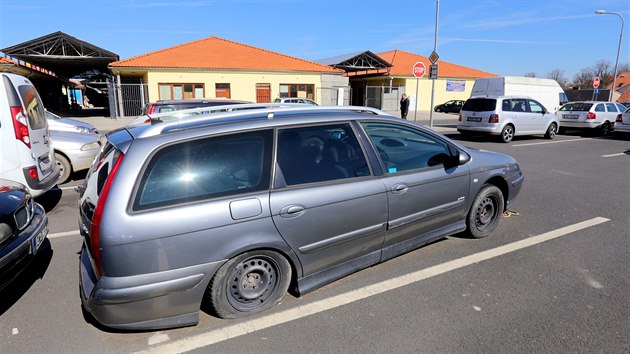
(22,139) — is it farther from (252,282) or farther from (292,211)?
(292,211)

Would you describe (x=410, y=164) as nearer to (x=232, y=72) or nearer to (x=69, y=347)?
(x=69, y=347)

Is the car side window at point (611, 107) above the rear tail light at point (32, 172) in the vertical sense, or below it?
above

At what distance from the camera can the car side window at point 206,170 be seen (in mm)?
2455

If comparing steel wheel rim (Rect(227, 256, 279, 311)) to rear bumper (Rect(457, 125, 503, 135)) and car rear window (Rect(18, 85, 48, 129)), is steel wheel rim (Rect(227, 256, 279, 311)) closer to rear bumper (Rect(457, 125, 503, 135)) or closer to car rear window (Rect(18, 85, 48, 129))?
car rear window (Rect(18, 85, 48, 129))

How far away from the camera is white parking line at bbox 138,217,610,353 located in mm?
2568

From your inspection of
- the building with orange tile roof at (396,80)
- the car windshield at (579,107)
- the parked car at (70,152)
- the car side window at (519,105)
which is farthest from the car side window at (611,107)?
the parked car at (70,152)

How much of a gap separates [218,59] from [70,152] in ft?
77.6

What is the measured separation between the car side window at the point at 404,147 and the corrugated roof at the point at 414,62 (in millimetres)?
35087

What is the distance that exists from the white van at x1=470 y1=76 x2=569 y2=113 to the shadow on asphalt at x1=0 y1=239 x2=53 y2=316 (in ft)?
63.4

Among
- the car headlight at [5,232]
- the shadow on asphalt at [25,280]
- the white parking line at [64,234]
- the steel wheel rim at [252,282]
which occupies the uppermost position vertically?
the car headlight at [5,232]

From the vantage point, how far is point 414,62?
40750 mm

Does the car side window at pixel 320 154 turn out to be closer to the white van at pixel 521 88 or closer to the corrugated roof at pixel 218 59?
the white van at pixel 521 88

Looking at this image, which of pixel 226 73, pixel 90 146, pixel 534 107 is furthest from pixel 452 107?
pixel 90 146

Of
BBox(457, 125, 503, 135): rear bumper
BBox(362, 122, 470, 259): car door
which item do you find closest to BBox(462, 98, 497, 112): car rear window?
BBox(457, 125, 503, 135): rear bumper
